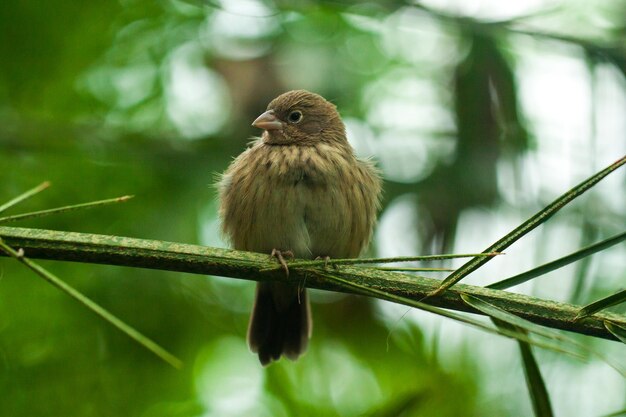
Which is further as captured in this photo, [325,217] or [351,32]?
[351,32]

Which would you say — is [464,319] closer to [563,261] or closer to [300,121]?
[563,261]

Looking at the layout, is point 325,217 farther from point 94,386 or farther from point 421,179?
point 94,386

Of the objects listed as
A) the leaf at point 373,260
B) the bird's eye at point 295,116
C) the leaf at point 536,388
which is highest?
the bird's eye at point 295,116

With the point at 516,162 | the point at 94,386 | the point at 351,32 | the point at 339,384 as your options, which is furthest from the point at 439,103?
the point at 94,386

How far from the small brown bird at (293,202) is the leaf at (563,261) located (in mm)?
2185

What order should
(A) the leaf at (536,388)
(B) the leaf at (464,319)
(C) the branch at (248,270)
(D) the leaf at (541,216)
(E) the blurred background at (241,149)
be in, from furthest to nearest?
1. (E) the blurred background at (241,149)
2. (C) the branch at (248,270)
3. (A) the leaf at (536,388)
4. (D) the leaf at (541,216)
5. (B) the leaf at (464,319)

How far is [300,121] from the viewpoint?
4.89 meters

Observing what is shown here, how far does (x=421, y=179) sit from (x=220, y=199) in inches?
Result: 51.8

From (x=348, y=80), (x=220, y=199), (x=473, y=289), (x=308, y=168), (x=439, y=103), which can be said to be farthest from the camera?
(x=348, y=80)

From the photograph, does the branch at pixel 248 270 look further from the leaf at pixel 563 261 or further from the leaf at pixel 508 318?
the leaf at pixel 563 261

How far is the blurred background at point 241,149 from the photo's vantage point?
398 centimetres

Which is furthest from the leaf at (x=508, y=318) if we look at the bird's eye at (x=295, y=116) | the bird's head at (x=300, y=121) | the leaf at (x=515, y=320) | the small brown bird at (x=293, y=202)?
the bird's eye at (x=295, y=116)

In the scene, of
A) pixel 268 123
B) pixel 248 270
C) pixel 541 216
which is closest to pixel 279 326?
pixel 268 123

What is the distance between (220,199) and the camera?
458 centimetres
